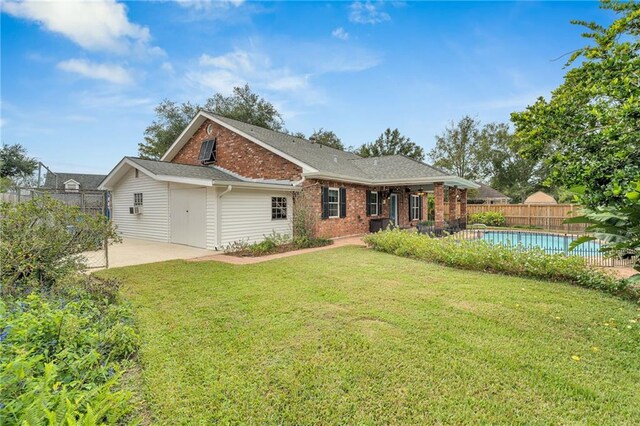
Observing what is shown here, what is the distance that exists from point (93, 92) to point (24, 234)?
8.77m

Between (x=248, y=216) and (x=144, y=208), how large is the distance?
5.00 metres

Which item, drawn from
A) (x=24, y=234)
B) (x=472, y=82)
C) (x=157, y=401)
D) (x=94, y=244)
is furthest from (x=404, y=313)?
(x=472, y=82)

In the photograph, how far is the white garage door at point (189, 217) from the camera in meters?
11.4

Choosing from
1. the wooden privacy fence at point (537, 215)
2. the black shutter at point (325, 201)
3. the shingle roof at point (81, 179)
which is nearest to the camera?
the black shutter at point (325, 201)

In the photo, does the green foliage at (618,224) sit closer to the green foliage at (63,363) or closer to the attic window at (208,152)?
the green foliage at (63,363)

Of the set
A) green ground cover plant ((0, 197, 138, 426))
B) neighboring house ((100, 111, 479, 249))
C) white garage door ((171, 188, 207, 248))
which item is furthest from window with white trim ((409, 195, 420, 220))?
green ground cover plant ((0, 197, 138, 426))

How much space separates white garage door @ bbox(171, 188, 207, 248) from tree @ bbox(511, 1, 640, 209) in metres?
10.2

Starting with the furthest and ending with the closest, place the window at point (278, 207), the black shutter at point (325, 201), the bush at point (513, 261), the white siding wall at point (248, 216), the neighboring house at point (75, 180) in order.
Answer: the neighboring house at point (75, 180), the black shutter at point (325, 201), the window at point (278, 207), the white siding wall at point (248, 216), the bush at point (513, 261)

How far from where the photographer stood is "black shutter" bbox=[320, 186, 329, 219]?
529 inches

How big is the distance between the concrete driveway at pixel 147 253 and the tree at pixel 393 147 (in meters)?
34.5

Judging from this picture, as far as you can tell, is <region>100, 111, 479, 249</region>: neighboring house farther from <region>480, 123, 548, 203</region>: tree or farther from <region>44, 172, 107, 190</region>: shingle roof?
<region>480, 123, 548, 203</region>: tree

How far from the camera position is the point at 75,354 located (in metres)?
2.71

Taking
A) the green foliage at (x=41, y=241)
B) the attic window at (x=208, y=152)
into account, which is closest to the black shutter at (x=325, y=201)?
the attic window at (x=208, y=152)

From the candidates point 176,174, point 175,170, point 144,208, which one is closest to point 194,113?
point 144,208
